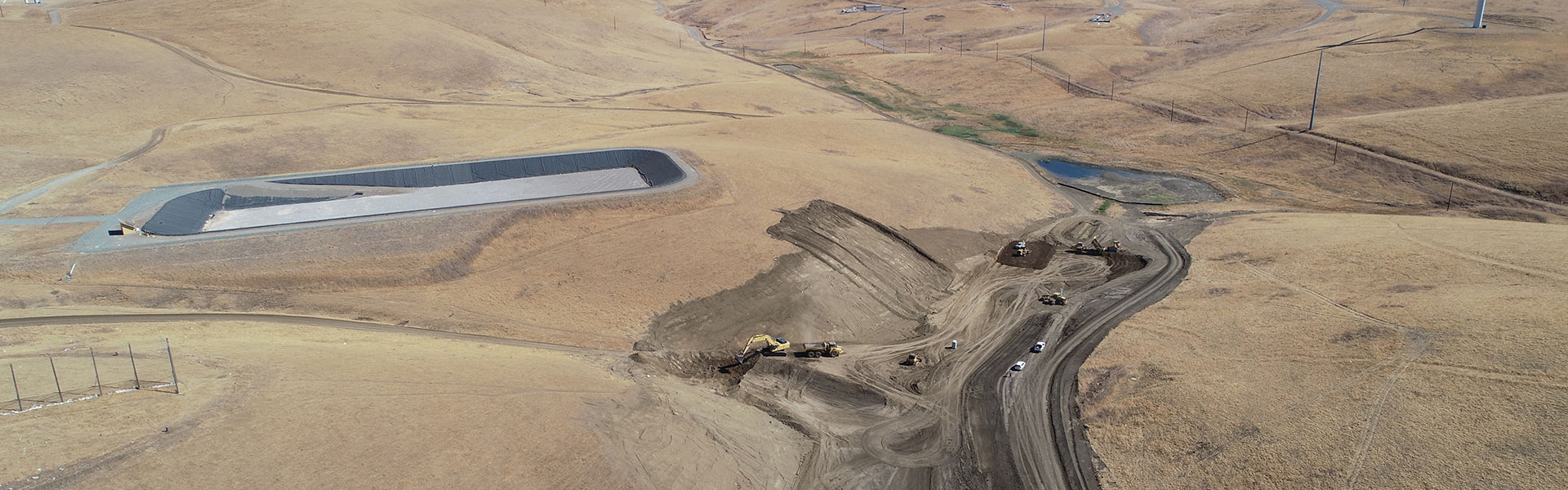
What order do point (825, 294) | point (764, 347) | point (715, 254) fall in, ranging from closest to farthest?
1. point (764, 347)
2. point (825, 294)
3. point (715, 254)

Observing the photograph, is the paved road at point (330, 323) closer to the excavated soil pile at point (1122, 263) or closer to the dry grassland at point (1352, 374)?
the dry grassland at point (1352, 374)

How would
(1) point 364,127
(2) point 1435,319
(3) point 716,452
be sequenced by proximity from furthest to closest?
(1) point 364,127, (2) point 1435,319, (3) point 716,452

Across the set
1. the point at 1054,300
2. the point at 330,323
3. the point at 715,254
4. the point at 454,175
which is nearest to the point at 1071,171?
the point at 1054,300

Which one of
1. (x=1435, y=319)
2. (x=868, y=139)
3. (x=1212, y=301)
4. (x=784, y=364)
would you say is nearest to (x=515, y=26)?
(x=868, y=139)

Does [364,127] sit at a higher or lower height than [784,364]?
higher

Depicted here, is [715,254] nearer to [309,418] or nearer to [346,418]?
[346,418]

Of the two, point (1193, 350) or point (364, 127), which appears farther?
point (364, 127)

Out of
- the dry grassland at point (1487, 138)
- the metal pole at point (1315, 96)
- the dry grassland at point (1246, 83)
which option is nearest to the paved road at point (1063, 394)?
the dry grassland at point (1246, 83)

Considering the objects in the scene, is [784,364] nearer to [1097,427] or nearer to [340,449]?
[1097,427]
